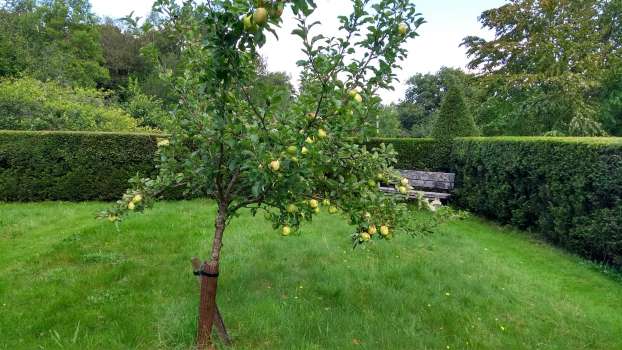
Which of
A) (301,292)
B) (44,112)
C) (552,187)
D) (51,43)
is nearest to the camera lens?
(301,292)

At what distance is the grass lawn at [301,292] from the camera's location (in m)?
2.96

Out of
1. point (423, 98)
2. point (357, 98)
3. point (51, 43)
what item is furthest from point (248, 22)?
point (423, 98)

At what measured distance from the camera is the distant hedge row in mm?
5223

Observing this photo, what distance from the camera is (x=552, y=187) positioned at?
6020 mm

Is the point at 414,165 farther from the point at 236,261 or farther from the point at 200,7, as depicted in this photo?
the point at 200,7

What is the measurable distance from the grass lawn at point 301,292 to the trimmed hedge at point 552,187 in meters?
0.43

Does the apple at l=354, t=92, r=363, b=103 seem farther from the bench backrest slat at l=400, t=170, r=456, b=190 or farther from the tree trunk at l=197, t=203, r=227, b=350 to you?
the bench backrest slat at l=400, t=170, r=456, b=190

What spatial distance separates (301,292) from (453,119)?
725cm

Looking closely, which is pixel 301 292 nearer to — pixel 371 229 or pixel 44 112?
pixel 371 229

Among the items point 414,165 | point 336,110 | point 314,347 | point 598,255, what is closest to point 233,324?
point 314,347

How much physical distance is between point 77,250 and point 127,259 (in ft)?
2.56

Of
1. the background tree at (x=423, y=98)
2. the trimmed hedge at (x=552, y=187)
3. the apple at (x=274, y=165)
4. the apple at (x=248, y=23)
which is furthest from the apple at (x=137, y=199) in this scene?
the background tree at (x=423, y=98)

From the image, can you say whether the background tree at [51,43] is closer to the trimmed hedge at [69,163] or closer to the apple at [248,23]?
the trimmed hedge at [69,163]

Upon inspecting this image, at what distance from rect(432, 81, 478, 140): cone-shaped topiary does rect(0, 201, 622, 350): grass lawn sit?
4063 mm
